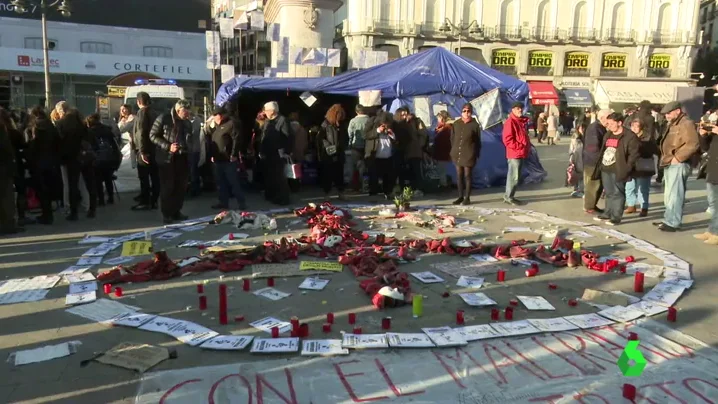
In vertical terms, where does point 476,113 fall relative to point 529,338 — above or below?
above

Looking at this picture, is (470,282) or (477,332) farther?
(470,282)

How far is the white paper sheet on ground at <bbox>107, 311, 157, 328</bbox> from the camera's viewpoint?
4.68 m

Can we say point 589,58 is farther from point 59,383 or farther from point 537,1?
point 59,383

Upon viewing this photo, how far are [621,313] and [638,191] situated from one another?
5.73m

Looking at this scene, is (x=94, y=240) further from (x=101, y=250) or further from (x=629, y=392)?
(x=629, y=392)

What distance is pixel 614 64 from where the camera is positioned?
4981 centimetres

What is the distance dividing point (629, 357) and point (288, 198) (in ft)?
25.7

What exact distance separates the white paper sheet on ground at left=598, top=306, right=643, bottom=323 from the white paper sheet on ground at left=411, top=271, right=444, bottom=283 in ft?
5.37

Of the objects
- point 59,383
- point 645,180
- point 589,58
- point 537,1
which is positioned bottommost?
point 59,383

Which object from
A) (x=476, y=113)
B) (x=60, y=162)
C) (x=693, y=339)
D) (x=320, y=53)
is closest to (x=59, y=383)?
(x=693, y=339)

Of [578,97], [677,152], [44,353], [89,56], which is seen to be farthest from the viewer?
[578,97]

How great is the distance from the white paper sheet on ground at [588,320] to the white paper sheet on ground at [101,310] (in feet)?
12.7

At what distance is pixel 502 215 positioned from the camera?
9773mm

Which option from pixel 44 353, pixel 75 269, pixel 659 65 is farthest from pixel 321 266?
pixel 659 65
